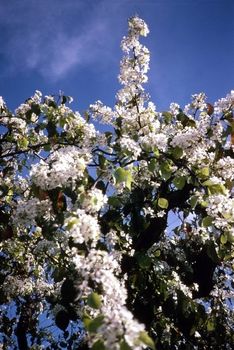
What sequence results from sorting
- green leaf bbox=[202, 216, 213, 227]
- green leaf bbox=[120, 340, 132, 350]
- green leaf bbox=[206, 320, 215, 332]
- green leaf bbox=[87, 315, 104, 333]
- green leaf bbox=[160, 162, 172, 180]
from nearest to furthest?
green leaf bbox=[120, 340, 132, 350]
green leaf bbox=[87, 315, 104, 333]
green leaf bbox=[202, 216, 213, 227]
green leaf bbox=[160, 162, 172, 180]
green leaf bbox=[206, 320, 215, 332]

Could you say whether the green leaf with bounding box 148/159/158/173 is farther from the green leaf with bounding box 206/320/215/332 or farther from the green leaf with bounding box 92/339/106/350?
the green leaf with bounding box 206/320/215/332

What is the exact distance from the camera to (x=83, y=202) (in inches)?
119

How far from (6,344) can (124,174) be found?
39.5 ft

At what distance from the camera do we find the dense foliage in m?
2.70

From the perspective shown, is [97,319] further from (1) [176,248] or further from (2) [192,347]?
(2) [192,347]

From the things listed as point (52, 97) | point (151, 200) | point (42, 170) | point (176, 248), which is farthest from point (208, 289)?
point (42, 170)

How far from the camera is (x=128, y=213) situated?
215 inches

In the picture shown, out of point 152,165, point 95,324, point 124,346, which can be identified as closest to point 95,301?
point 95,324

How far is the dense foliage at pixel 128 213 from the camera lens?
106 inches

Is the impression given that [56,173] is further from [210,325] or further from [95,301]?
[210,325]

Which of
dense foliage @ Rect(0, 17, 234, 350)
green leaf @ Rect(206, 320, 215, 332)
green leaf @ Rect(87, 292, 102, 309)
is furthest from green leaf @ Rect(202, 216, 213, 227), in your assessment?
green leaf @ Rect(206, 320, 215, 332)

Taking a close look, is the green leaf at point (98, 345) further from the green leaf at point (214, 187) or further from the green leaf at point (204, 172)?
the green leaf at point (204, 172)

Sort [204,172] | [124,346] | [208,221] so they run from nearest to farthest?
[124,346], [208,221], [204,172]

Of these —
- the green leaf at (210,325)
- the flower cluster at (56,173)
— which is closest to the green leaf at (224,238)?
the flower cluster at (56,173)
